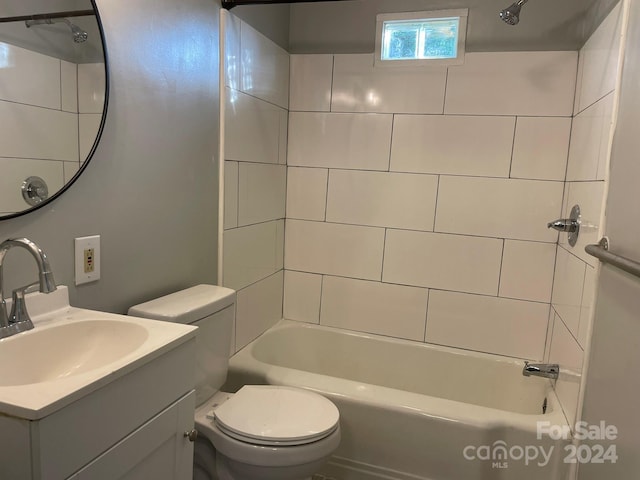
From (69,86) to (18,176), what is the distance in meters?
0.28

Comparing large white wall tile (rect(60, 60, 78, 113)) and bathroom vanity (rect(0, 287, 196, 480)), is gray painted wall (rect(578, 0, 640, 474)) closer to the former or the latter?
bathroom vanity (rect(0, 287, 196, 480))

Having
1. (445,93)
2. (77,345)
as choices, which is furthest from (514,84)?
(77,345)

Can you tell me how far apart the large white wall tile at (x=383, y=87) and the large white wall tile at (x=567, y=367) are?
1.21m

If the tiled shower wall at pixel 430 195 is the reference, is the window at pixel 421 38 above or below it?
above

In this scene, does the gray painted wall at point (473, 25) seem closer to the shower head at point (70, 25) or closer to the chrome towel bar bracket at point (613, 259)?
the chrome towel bar bracket at point (613, 259)

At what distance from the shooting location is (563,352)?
74.6 inches

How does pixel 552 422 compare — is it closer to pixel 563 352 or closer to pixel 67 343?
pixel 563 352

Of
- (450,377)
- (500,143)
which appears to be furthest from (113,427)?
(500,143)

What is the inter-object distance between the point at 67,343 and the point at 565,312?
183 centimetres

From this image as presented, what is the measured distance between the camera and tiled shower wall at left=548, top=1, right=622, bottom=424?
5.00 ft

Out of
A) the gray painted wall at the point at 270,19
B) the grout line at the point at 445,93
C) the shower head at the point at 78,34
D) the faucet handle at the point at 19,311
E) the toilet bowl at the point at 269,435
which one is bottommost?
the toilet bowl at the point at 269,435

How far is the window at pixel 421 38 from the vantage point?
227 centimetres

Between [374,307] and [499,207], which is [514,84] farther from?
[374,307]

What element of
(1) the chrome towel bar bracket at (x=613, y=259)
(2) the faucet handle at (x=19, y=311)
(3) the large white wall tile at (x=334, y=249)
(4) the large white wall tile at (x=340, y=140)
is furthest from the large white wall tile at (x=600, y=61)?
(2) the faucet handle at (x=19, y=311)
